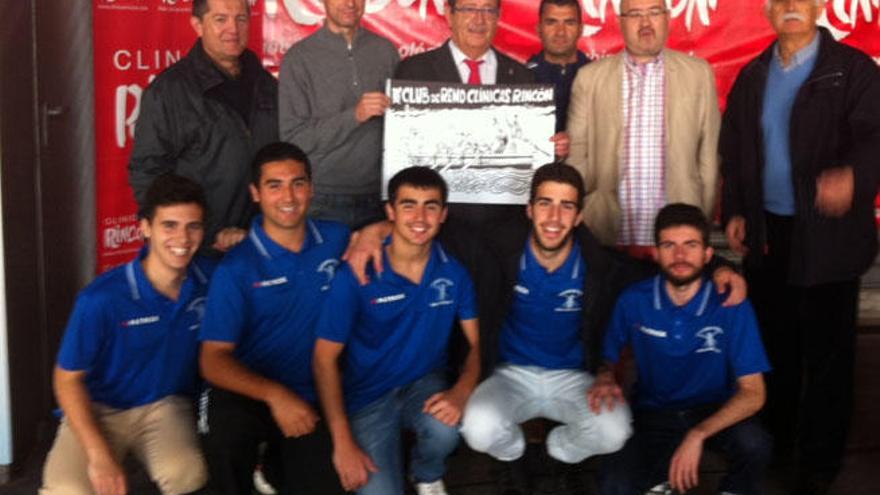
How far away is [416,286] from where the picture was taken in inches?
137

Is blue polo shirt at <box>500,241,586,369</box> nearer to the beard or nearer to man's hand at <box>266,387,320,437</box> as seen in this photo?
the beard

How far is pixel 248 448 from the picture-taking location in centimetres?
326

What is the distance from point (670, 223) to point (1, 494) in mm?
2593

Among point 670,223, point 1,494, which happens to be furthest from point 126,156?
point 670,223

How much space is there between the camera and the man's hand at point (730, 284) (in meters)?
3.43

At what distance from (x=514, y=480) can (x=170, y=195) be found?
1.57 meters

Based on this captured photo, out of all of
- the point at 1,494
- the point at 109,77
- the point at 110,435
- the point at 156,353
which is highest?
the point at 109,77

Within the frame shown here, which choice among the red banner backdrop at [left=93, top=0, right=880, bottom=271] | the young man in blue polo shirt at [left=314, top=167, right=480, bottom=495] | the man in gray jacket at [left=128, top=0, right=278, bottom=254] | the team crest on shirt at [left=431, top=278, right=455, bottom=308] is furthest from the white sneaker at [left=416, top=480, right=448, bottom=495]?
the red banner backdrop at [left=93, top=0, right=880, bottom=271]

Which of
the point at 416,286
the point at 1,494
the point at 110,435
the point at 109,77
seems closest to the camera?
the point at 110,435

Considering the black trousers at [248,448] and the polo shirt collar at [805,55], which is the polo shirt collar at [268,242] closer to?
the black trousers at [248,448]

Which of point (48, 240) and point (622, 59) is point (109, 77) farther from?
point (622, 59)

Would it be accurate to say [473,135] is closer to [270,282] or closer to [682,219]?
[682,219]

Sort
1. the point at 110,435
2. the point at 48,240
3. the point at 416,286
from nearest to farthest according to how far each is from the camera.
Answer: the point at 110,435, the point at 416,286, the point at 48,240

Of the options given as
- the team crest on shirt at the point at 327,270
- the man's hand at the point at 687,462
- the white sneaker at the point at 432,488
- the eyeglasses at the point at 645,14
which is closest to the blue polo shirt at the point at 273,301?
the team crest on shirt at the point at 327,270
